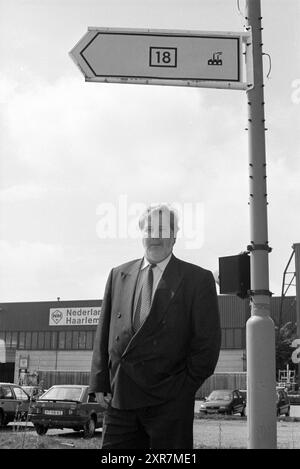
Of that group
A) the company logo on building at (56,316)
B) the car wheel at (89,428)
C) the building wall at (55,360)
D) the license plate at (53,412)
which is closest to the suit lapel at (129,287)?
the car wheel at (89,428)

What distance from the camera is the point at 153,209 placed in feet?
11.7

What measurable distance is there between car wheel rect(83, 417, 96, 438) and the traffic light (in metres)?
11.9

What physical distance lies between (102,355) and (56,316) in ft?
190

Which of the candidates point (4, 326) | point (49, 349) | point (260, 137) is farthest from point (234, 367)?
point (260, 137)

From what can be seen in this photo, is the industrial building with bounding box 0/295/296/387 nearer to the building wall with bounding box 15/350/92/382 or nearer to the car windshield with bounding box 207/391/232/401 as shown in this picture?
the building wall with bounding box 15/350/92/382

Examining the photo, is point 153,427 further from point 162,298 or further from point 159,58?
point 159,58

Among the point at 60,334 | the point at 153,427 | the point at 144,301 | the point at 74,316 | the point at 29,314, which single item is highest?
the point at 29,314

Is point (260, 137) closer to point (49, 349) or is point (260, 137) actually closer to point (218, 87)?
point (218, 87)

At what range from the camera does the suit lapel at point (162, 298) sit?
11.0ft

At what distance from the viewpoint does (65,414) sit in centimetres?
1598

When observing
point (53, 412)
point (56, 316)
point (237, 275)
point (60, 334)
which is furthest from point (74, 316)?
point (237, 275)

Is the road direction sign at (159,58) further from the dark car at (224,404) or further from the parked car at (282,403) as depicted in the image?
the dark car at (224,404)
